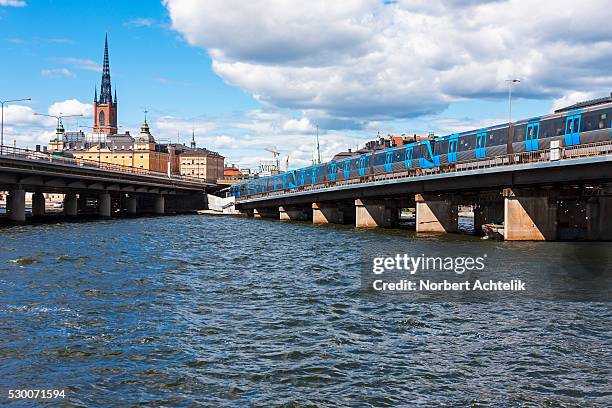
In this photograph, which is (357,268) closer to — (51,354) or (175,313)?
(175,313)

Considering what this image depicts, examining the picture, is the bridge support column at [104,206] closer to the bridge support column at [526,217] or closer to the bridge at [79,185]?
the bridge at [79,185]

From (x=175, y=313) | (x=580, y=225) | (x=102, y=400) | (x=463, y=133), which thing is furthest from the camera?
(x=463, y=133)

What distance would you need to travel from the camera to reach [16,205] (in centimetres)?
7456

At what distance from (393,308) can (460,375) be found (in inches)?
299

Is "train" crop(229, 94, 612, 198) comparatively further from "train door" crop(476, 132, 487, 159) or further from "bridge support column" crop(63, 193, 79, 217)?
"bridge support column" crop(63, 193, 79, 217)

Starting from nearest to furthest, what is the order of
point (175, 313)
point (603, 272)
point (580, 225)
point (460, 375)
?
1. point (460, 375)
2. point (175, 313)
3. point (603, 272)
4. point (580, 225)

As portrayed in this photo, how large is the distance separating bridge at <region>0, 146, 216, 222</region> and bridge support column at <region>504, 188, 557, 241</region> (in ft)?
163

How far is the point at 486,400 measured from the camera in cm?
1302

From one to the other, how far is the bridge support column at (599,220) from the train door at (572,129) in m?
7.57

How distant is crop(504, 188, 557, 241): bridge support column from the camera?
1916 inches

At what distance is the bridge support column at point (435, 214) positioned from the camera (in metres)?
62.5

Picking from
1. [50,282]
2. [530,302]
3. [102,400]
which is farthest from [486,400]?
[50,282]

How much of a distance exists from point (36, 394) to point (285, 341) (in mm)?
6793

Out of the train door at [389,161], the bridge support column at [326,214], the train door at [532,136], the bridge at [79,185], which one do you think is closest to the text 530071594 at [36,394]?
the train door at [532,136]
